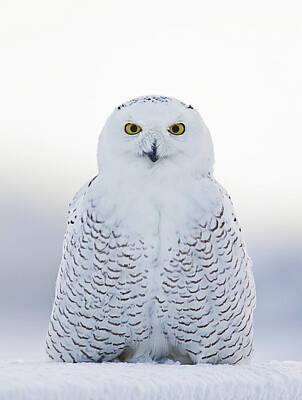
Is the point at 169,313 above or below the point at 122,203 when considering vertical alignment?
below

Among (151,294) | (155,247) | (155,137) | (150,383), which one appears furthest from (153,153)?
(150,383)

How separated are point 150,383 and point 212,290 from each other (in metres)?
0.38

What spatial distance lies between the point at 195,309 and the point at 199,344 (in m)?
0.10

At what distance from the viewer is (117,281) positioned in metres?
1.41

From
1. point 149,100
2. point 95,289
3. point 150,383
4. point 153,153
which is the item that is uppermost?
point 149,100

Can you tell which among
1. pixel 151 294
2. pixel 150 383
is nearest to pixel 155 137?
pixel 151 294

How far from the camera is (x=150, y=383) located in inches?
42.6

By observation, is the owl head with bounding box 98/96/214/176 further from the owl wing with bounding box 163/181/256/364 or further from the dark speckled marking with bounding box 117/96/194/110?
the owl wing with bounding box 163/181/256/364

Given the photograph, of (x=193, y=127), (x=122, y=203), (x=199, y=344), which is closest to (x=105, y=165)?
(x=122, y=203)

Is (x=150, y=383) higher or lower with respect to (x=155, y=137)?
lower

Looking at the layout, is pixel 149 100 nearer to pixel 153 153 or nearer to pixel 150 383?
pixel 153 153

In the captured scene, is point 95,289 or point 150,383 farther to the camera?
point 95,289

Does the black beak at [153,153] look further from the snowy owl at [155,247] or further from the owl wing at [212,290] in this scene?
the owl wing at [212,290]

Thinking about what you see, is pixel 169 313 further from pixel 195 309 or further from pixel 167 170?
pixel 167 170
